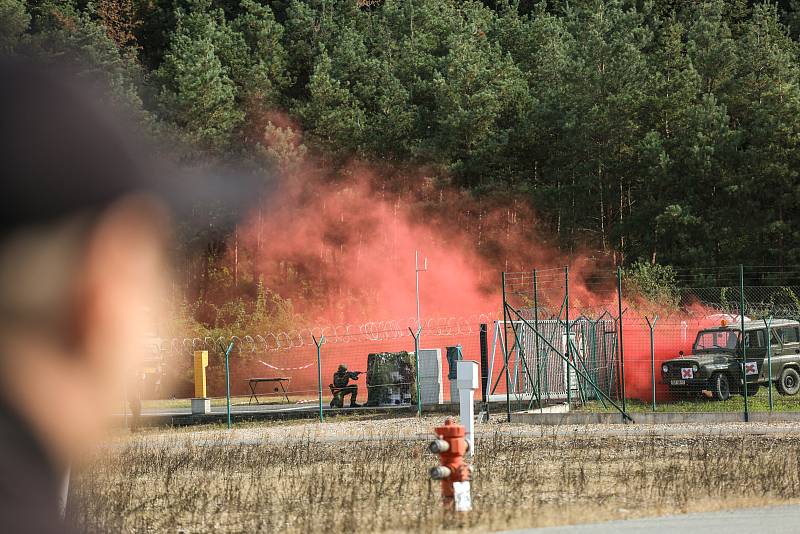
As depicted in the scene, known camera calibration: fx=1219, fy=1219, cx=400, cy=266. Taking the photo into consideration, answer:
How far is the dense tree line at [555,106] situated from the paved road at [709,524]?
161ft

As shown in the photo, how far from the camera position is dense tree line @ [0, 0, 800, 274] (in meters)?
60.7

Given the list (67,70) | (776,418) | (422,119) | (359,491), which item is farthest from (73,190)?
(422,119)

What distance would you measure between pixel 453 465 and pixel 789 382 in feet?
70.9

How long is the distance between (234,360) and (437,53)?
38423 mm

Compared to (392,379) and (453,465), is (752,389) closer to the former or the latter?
(392,379)

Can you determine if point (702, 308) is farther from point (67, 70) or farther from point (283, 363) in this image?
point (67, 70)

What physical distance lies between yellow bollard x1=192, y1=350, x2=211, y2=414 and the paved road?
23.8 meters

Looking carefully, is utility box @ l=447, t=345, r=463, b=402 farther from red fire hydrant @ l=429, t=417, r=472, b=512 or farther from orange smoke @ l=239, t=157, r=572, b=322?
orange smoke @ l=239, t=157, r=572, b=322

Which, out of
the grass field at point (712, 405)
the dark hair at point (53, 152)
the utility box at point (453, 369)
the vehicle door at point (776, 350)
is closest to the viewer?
the dark hair at point (53, 152)

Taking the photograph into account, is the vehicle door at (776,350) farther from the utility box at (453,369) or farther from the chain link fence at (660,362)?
the utility box at (453,369)

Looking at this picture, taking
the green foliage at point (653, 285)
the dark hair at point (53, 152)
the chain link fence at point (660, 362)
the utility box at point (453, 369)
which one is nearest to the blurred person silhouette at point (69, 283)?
the dark hair at point (53, 152)

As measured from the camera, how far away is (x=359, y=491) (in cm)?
1383

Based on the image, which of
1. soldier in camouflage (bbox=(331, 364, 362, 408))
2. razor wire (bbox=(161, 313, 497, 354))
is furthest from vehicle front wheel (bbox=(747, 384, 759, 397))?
razor wire (bbox=(161, 313, 497, 354))

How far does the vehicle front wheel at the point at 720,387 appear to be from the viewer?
1122 inches
